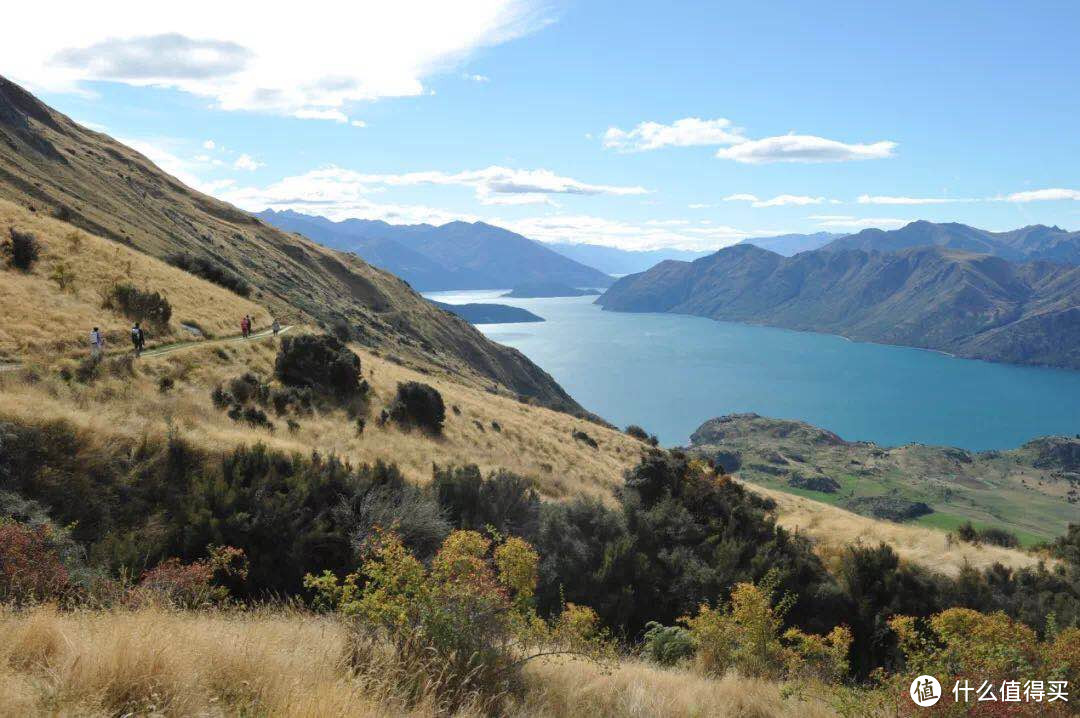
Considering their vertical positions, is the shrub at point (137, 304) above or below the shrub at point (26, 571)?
above

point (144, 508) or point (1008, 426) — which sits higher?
point (144, 508)

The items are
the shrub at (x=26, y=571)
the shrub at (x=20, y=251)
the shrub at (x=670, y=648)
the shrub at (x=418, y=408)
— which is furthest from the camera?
the shrub at (x=418, y=408)

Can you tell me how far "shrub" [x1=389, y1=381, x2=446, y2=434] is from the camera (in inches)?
1097

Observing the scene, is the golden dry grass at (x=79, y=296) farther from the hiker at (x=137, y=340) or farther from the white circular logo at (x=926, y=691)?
the white circular logo at (x=926, y=691)

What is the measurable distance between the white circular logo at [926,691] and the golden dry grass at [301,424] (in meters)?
14.7

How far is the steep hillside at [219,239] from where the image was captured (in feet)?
162

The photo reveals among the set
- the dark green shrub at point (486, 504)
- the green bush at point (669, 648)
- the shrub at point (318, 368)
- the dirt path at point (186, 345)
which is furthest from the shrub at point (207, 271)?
the green bush at point (669, 648)

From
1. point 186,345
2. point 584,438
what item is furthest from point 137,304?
point 584,438

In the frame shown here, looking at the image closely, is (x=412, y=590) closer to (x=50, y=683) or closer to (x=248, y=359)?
(x=50, y=683)

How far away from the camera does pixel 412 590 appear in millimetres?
6242

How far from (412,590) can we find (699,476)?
17.9 meters

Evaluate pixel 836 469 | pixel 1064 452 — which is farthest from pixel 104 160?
pixel 1064 452

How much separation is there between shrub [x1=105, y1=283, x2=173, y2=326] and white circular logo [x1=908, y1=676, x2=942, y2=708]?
28985 mm

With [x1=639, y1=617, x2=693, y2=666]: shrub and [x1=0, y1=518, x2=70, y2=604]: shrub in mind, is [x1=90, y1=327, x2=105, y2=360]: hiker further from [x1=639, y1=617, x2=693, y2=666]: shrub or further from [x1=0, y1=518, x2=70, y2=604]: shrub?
[x1=639, y1=617, x2=693, y2=666]: shrub
